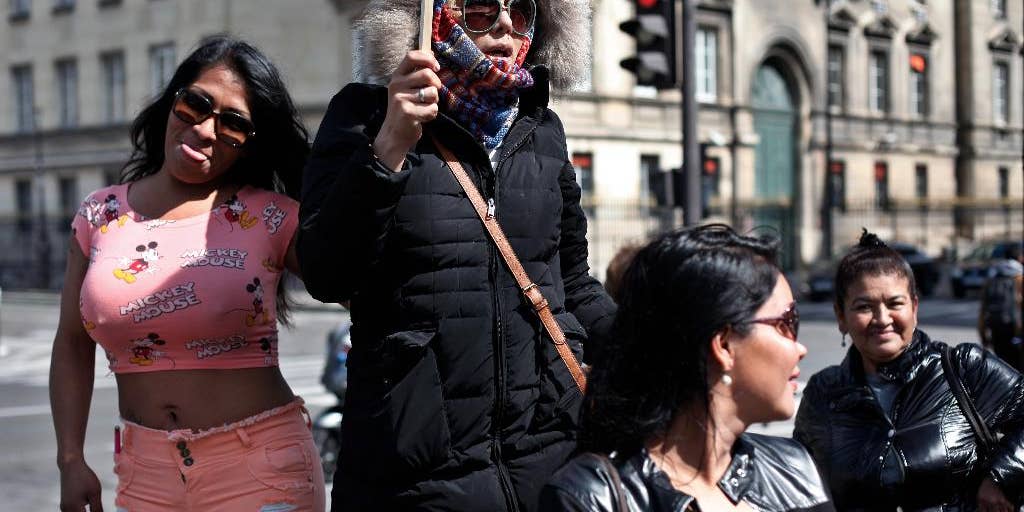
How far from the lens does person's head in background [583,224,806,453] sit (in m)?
2.32

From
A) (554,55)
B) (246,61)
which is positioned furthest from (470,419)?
(246,61)

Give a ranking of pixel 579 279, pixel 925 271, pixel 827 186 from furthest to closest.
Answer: pixel 827 186 → pixel 925 271 → pixel 579 279

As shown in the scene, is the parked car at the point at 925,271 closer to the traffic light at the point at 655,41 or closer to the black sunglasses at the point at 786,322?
the traffic light at the point at 655,41

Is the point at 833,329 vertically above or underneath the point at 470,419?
underneath

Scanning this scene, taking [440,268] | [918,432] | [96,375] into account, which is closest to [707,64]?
[96,375]

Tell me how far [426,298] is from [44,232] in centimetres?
4005

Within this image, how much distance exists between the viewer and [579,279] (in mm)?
3459

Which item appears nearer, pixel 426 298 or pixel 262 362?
pixel 426 298

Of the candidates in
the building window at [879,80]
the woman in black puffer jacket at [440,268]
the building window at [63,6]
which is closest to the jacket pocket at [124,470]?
the woman in black puffer jacket at [440,268]

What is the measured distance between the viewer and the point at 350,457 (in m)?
2.93

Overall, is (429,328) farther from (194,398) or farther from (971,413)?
(971,413)

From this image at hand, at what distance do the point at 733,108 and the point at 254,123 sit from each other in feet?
120

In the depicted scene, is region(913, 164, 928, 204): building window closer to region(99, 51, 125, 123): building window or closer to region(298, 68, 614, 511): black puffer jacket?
region(99, 51, 125, 123): building window

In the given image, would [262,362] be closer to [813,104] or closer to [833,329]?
[833,329]
